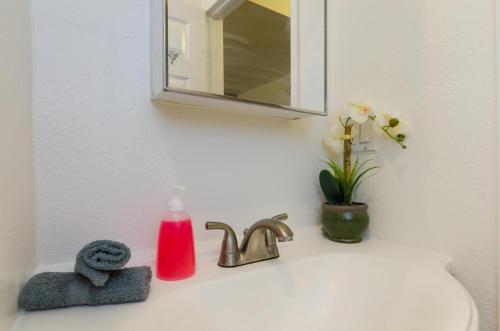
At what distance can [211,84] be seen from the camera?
2.29 ft

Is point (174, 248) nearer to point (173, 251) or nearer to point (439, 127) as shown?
point (173, 251)

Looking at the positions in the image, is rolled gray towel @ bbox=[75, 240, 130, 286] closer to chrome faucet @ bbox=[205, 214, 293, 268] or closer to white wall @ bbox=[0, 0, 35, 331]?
white wall @ bbox=[0, 0, 35, 331]

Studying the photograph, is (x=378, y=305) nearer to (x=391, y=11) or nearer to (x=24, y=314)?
(x=24, y=314)

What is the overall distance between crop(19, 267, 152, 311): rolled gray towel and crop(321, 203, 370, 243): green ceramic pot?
A: 23.0 inches

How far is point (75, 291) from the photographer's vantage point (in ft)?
1.52

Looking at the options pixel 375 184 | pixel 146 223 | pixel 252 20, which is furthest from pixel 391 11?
pixel 146 223

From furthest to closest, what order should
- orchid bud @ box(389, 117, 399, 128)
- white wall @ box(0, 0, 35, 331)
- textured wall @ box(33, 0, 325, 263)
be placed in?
orchid bud @ box(389, 117, 399, 128), textured wall @ box(33, 0, 325, 263), white wall @ box(0, 0, 35, 331)

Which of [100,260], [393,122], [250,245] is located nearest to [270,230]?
[250,245]

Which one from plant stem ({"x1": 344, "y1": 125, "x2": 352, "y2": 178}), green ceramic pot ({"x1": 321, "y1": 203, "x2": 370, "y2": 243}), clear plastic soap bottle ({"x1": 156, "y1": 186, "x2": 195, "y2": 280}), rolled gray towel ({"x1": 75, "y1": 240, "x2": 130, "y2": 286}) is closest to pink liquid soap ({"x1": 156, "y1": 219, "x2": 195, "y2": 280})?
clear plastic soap bottle ({"x1": 156, "y1": 186, "x2": 195, "y2": 280})

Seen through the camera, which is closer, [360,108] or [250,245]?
[250,245]

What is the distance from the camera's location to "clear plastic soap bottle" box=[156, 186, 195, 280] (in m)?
0.59

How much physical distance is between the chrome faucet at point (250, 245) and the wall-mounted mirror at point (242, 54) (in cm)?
33

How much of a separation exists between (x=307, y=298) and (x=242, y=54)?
0.71 metres

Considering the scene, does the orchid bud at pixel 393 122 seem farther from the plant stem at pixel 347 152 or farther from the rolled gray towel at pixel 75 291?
the rolled gray towel at pixel 75 291
